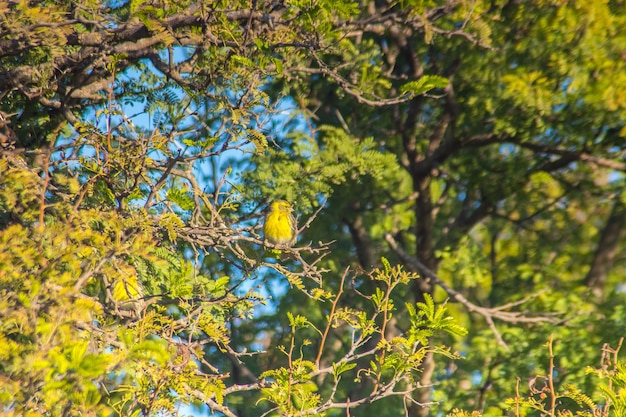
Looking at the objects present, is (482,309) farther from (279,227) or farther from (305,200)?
(279,227)

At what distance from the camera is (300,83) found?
677 centimetres

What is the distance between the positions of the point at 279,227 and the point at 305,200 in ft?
3.87

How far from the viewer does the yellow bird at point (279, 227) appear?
216 inches

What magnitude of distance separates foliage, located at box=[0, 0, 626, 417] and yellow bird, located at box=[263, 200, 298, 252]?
0.15 metres

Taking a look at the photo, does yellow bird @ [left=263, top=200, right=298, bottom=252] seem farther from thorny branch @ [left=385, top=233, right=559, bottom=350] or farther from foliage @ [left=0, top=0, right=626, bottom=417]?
thorny branch @ [left=385, top=233, right=559, bottom=350]

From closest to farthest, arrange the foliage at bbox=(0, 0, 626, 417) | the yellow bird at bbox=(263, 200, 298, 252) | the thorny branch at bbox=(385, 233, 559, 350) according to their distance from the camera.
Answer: the foliage at bbox=(0, 0, 626, 417), the yellow bird at bbox=(263, 200, 298, 252), the thorny branch at bbox=(385, 233, 559, 350)

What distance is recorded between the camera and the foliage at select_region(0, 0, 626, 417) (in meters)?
3.29

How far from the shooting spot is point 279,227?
18.3 ft

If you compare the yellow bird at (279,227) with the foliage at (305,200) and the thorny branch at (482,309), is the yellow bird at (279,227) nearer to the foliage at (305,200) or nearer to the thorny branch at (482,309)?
the foliage at (305,200)

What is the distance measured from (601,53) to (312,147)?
3.38 m

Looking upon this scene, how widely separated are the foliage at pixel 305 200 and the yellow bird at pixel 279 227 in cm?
15

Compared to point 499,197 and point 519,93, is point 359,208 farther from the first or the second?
point 519,93

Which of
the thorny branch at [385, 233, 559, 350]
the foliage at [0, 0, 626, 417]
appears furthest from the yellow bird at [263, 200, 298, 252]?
the thorny branch at [385, 233, 559, 350]

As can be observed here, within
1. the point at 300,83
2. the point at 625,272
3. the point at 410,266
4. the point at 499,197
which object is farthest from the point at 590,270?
the point at 300,83
